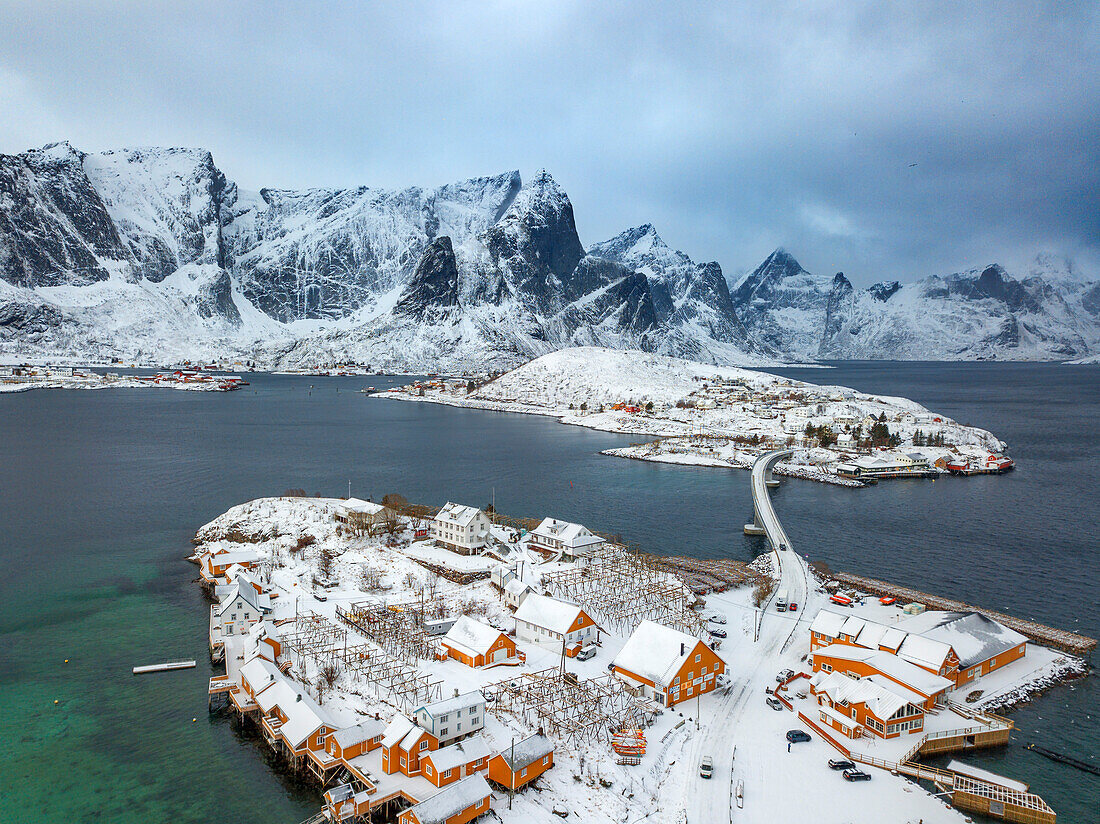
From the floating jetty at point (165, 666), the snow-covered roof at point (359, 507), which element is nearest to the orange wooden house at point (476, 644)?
the floating jetty at point (165, 666)

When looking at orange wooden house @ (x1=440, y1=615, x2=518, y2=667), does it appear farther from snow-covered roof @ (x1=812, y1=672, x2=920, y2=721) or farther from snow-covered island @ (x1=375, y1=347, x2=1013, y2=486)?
snow-covered island @ (x1=375, y1=347, x2=1013, y2=486)

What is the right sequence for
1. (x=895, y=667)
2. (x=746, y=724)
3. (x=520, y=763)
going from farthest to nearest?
1. (x=895, y=667)
2. (x=746, y=724)
3. (x=520, y=763)

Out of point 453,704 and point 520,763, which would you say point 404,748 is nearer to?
point 453,704

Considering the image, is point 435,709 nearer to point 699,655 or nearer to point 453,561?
point 699,655

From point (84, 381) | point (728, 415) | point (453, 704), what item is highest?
point (84, 381)

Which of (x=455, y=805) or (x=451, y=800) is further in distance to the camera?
(x=451, y=800)

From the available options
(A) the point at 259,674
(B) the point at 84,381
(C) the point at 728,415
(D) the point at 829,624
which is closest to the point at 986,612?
(D) the point at 829,624

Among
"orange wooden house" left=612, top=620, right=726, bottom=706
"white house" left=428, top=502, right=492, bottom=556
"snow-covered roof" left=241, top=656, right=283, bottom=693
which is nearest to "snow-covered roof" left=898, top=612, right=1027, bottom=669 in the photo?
"orange wooden house" left=612, top=620, right=726, bottom=706

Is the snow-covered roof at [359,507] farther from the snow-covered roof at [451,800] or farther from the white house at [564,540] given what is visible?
the snow-covered roof at [451,800]
